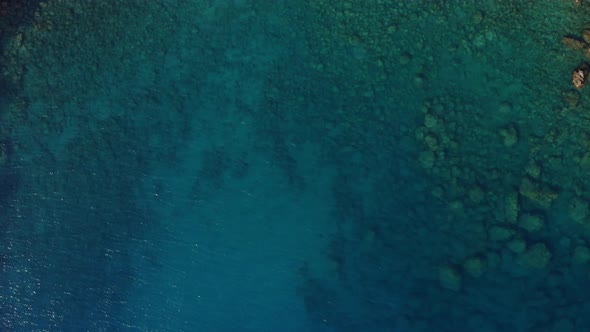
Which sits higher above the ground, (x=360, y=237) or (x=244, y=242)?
(x=360, y=237)

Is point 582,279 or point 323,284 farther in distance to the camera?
point 323,284

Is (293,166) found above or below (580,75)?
below

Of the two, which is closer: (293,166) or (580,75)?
(580,75)

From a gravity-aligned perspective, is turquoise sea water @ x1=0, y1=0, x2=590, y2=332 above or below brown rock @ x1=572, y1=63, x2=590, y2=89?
below

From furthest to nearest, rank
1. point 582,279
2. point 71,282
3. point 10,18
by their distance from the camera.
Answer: point 10,18 → point 71,282 → point 582,279

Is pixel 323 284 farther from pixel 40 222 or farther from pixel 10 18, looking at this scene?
pixel 10 18

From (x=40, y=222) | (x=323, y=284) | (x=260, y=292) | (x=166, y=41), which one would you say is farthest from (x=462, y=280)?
(x=40, y=222)

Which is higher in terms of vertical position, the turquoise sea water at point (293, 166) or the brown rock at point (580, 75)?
the brown rock at point (580, 75)

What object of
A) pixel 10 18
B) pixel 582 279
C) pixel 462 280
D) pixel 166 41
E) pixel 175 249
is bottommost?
pixel 175 249
